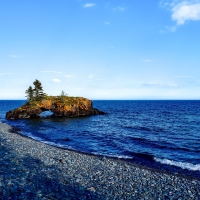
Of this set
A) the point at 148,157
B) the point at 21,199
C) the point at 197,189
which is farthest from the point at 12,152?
the point at 197,189

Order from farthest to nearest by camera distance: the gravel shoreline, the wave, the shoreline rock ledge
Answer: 1. the shoreline rock ledge
2. the wave
3. the gravel shoreline

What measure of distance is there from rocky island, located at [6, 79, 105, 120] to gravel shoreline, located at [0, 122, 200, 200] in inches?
2273

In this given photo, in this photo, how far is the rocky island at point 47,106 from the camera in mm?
78750

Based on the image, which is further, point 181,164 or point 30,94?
point 30,94

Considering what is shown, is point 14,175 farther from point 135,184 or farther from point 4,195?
point 135,184

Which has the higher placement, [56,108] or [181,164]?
[56,108]

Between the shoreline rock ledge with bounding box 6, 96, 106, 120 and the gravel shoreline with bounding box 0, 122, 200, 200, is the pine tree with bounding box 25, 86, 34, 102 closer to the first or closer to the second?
the shoreline rock ledge with bounding box 6, 96, 106, 120

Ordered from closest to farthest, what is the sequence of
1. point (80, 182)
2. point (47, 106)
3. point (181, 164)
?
1. point (80, 182)
2. point (181, 164)
3. point (47, 106)

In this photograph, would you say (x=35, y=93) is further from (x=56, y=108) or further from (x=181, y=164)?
(x=181, y=164)

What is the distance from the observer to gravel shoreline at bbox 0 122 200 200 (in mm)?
14469

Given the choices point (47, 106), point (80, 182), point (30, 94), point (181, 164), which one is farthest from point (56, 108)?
point (80, 182)

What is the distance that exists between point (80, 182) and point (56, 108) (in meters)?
68.3

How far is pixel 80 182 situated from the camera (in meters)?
17.0

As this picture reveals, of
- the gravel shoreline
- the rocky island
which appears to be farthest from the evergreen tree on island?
the gravel shoreline
